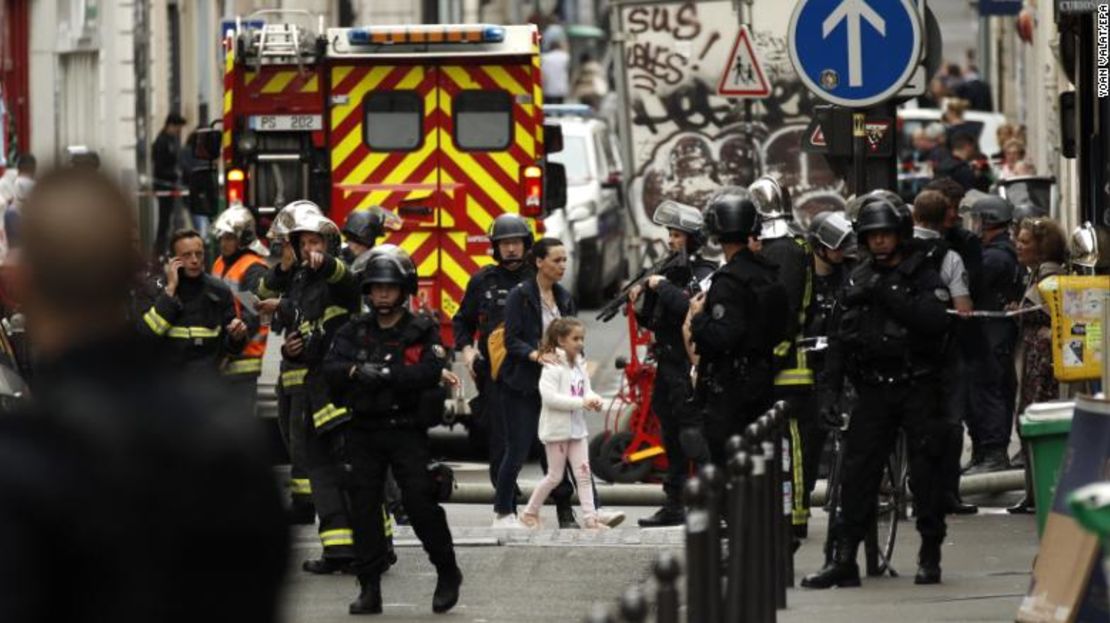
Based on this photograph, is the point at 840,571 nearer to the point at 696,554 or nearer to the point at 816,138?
the point at 816,138

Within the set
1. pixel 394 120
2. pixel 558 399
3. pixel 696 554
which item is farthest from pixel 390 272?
pixel 394 120

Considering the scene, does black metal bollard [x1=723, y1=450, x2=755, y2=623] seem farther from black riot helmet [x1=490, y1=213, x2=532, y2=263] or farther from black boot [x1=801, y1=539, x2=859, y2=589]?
black riot helmet [x1=490, y1=213, x2=532, y2=263]

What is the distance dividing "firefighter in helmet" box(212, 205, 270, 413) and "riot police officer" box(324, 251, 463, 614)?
1978mm

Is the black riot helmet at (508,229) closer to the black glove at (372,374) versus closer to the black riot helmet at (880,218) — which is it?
the black riot helmet at (880,218)

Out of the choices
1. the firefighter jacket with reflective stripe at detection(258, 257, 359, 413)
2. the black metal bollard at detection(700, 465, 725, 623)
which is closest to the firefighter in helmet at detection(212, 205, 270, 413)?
the firefighter jacket with reflective stripe at detection(258, 257, 359, 413)

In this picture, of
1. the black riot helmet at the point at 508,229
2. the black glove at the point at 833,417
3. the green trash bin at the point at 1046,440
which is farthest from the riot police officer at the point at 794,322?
the green trash bin at the point at 1046,440

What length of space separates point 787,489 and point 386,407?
1.99 m

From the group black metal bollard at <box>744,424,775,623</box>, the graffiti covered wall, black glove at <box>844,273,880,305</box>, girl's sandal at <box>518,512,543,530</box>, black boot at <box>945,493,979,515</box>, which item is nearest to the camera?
black metal bollard at <box>744,424,775,623</box>

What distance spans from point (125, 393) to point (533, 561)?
8.71 meters

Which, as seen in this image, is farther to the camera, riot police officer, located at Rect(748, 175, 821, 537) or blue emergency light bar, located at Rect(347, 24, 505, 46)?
blue emergency light bar, located at Rect(347, 24, 505, 46)

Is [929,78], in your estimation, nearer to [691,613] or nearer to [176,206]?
[691,613]

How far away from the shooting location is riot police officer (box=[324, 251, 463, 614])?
1057 cm

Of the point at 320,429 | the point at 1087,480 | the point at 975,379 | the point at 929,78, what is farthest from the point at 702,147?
the point at 1087,480

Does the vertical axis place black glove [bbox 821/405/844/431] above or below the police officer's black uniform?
below
